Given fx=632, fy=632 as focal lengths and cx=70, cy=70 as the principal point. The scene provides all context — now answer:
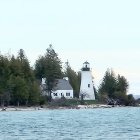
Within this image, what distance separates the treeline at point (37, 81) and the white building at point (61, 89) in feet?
3.92

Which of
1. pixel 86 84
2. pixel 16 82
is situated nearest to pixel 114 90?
pixel 86 84

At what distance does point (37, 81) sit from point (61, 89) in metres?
8.69

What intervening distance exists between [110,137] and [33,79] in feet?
263

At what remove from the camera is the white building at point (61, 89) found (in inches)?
4978

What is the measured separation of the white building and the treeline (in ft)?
3.92

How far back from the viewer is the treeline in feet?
354

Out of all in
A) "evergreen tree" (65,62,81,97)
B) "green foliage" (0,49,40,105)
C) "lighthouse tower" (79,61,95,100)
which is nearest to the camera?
"green foliage" (0,49,40,105)

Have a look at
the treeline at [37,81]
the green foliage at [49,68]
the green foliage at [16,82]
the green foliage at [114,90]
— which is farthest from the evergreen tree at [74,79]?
the green foliage at [16,82]

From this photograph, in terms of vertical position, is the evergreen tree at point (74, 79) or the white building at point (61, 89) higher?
the evergreen tree at point (74, 79)

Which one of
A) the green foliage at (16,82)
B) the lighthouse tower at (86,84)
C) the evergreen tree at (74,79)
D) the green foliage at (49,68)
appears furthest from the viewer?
the evergreen tree at (74,79)

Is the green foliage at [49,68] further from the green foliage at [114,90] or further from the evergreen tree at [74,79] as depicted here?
the green foliage at [114,90]

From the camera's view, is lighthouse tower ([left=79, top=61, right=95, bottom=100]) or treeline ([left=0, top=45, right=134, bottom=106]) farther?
lighthouse tower ([left=79, top=61, right=95, bottom=100])

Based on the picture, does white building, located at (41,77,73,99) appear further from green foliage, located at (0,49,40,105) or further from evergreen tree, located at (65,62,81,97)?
green foliage, located at (0,49,40,105)

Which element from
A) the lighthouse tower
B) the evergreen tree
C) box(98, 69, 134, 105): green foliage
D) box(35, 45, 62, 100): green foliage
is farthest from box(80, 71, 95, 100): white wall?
the evergreen tree
